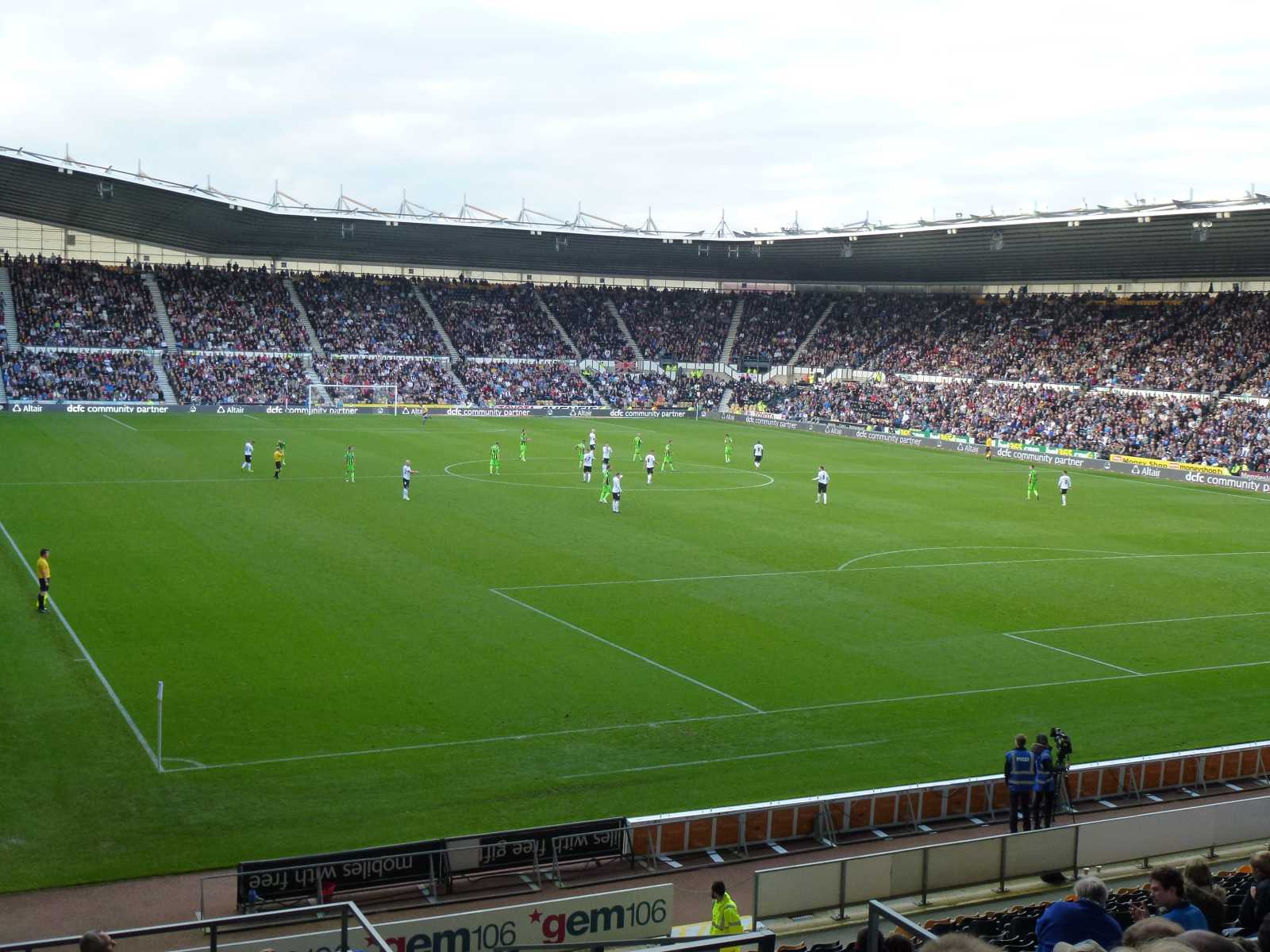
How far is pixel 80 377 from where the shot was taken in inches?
2778

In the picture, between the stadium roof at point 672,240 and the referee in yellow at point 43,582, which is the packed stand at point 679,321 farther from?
the referee in yellow at point 43,582

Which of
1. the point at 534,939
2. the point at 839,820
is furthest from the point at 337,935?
the point at 839,820

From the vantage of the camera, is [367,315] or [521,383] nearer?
[521,383]

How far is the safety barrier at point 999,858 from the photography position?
12117mm

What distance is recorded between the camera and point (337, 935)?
975 centimetres

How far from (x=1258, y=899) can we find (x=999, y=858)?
583cm

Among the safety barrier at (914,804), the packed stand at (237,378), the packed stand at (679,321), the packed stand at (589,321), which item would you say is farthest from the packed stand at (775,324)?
the safety barrier at (914,804)

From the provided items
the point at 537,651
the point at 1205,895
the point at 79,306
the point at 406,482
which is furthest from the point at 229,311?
the point at 1205,895

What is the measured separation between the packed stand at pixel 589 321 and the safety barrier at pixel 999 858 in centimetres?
7927

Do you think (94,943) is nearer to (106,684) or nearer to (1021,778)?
(1021,778)

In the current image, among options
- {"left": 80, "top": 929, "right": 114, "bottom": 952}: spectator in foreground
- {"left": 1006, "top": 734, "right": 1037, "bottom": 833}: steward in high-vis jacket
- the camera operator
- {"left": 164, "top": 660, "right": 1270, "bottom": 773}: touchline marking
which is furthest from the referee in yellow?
Result: {"left": 80, "top": 929, "right": 114, "bottom": 952}: spectator in foreground

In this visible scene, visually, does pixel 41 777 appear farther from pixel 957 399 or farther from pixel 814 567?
pixel 957 399

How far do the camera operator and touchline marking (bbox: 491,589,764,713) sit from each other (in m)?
5.33

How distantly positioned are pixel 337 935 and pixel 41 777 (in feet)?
25.8
